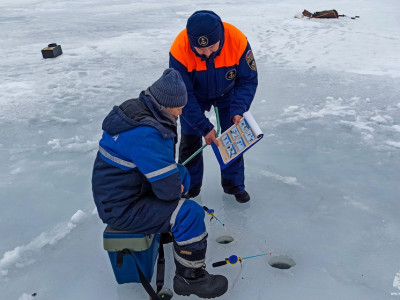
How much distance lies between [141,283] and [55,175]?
1658 mm

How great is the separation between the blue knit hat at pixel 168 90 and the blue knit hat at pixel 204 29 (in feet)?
1.64

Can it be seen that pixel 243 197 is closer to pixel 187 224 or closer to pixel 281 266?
pixel 281 266

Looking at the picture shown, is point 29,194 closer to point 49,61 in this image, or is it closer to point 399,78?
point 49,61

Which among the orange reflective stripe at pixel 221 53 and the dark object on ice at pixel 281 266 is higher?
the orange reflective stripe at pixel 221 53

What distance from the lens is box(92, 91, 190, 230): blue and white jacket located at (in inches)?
70.9

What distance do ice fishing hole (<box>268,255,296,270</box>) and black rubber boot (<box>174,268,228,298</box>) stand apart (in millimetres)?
397

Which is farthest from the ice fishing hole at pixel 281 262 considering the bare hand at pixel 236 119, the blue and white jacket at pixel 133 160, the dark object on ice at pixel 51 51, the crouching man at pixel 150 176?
the dark object on ice at pixel 51 51

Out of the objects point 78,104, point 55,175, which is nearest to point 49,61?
point 78,104

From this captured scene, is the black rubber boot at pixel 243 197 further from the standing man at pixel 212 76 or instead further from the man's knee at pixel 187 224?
the man's knee at pixel 187 224

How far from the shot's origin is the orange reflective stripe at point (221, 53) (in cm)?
Answer: 253

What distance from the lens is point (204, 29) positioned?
7.50 ft

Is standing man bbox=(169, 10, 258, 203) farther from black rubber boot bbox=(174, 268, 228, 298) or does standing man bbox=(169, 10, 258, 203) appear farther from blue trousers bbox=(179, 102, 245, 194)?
black rubber boot bbox=(174, 268, 228, 298)

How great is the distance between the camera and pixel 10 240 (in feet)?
8.73

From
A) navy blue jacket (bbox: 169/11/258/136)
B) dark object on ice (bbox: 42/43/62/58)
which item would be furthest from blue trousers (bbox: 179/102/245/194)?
dark object on ice (bbox: 42/43/62/58)
